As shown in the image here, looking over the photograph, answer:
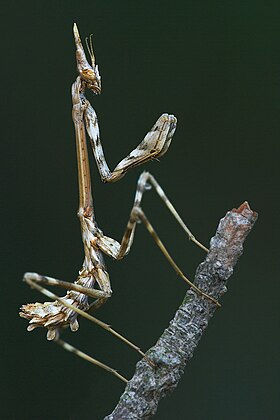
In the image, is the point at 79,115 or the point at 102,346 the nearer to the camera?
the point at 79,115

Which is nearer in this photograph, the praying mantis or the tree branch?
the tree branch

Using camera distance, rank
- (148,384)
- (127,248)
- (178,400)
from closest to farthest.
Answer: (148,384) → (127,248) → (178,400)

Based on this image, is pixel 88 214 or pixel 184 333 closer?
pixel 184 333

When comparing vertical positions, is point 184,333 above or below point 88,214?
below

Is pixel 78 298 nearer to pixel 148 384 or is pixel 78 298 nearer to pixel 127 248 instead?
pixel 127 248

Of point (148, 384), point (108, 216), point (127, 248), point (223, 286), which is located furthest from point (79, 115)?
point (108, 216)

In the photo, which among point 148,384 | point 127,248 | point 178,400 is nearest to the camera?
point 148,384

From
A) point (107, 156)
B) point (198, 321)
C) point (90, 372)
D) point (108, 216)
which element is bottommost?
point (90, 372)

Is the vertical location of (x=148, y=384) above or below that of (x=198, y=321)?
below
